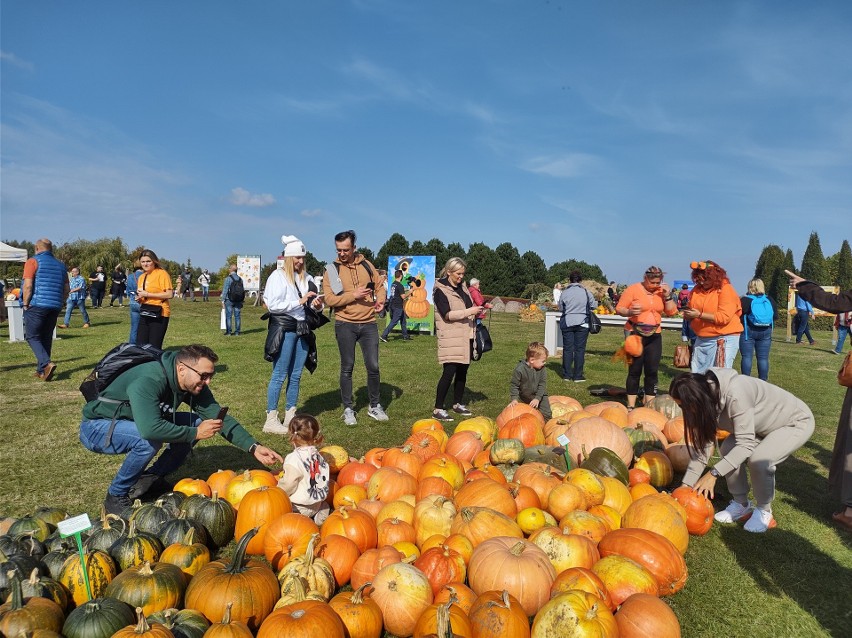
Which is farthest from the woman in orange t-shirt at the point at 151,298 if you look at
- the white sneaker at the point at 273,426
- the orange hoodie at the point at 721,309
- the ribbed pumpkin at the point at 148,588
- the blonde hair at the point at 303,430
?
the orange hoodie at the point at 721,309

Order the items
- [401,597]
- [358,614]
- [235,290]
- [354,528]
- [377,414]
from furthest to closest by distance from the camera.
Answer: [235,290] → [377,414] → [354,528] → [401,597] → [358,614]

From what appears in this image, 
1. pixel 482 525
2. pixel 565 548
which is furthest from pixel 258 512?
pixel 565 548

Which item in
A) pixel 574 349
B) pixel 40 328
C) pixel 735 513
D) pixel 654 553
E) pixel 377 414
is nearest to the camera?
pixel 654 553

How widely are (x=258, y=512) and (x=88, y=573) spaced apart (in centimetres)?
101

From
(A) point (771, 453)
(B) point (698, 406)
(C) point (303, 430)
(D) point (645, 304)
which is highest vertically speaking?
(D) point (645, 304)

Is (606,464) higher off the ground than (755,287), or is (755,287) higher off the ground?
(755,287)

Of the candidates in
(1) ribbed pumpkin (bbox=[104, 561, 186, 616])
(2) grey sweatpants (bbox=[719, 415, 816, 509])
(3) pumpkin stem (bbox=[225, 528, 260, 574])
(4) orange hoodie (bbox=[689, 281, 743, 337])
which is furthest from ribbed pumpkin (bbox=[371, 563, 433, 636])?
(4) orange hoodie (bbox=[689, 281, 743, 337])

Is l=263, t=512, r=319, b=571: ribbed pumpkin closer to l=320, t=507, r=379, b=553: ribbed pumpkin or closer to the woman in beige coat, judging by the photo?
l=320, t=507, r=379, b=553: ribbed pumpkin

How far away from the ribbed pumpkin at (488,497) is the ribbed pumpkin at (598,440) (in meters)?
1.32

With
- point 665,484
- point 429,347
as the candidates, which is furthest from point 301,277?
point 429,347

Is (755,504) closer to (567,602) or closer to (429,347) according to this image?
(567,602)

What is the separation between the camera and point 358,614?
9.03ft

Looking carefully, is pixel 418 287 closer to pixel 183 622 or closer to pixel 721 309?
pixel 721 309

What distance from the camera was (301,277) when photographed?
671cm
